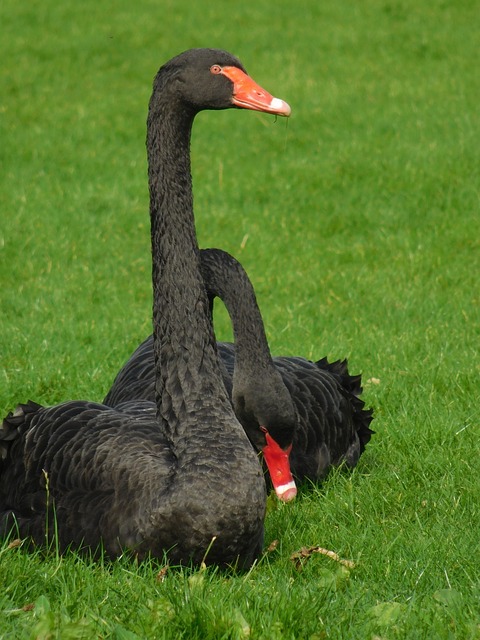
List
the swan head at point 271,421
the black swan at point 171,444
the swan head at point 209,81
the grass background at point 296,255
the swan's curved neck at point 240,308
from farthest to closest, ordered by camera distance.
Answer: the swan's curved neck at point 240,308
the swan head at point 271,421
the swan head at point 209,81
the black swan at point 171,444
the grass background at point 296,255

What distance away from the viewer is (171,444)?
4.00 m

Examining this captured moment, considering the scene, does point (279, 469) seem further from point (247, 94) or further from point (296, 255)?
point (296, 255)

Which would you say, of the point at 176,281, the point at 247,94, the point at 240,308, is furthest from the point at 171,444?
the point at 247,94

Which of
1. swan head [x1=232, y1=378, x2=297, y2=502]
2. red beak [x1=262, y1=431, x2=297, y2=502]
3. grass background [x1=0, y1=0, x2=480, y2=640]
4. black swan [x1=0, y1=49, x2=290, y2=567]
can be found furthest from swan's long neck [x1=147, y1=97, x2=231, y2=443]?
grass background [x1=0, y1=0, x2=480, y2=640]

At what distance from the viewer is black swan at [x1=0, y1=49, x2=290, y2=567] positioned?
12.3ft

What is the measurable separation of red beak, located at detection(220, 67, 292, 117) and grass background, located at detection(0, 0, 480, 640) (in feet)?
5.33

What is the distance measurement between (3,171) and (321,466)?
22.7 ft

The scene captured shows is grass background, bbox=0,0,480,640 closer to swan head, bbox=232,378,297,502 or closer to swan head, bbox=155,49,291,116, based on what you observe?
swan head, bbox=232,378,297,502

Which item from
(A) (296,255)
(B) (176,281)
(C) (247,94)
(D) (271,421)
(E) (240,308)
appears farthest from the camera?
(A) (296,255)

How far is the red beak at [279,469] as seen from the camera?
15.0 ft

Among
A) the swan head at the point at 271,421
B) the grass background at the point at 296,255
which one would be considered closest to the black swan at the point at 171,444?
the grass background at the point at 296,255

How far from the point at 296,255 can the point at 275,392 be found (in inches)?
182

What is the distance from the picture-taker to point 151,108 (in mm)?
4168

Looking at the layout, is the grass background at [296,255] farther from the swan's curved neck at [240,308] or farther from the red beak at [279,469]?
the swan's curved neck at [240,308]
